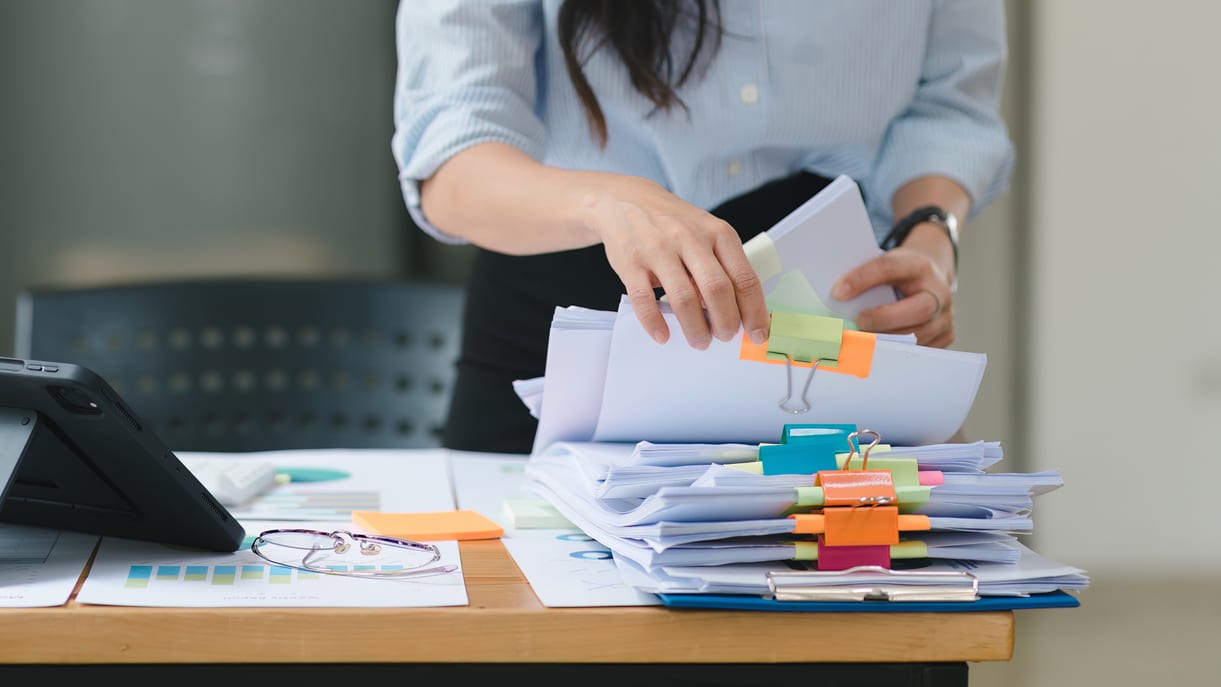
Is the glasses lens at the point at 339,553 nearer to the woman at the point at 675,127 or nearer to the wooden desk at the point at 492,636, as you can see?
the wooden desk at the point at 492,636

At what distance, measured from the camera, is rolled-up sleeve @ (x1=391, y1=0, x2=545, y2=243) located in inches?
39.4

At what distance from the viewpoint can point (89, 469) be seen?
597 mm

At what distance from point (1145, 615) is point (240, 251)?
2311 mm

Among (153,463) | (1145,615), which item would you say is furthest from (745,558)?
(1145,615)

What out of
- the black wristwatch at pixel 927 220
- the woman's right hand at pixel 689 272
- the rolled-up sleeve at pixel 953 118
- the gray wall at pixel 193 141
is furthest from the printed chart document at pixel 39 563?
the gray wall at pixel 193 141

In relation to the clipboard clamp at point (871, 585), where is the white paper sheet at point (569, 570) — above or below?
below

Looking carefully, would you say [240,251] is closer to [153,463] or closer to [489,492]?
[489,492]

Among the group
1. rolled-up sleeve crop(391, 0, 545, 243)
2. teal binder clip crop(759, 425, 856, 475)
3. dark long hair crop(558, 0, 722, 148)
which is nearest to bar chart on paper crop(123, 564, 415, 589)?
teal binder clip crop(759, 425, 856, 475)

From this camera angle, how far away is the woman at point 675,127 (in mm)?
994

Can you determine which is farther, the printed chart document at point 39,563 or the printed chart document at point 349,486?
the printed chart document at point 349,486

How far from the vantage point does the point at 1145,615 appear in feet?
8.79

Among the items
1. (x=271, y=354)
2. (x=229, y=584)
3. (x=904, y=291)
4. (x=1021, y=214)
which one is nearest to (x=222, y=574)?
(x=229, y=584)

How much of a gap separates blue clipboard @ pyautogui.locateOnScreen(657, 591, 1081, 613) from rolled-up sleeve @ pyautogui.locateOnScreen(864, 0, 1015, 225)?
0.71 metres

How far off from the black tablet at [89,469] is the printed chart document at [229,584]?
0.02 metres
